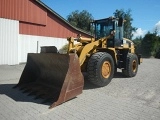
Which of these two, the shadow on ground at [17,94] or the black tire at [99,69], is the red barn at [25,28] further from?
the black tire at [99,69]

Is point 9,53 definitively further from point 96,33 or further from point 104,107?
point 104,107

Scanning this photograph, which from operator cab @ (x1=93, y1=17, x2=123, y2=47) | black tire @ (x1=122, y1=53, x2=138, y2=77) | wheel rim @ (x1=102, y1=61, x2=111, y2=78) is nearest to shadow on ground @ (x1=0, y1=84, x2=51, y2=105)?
wheel rim @ (x1=102, y1=61, x2=111, y2=78)

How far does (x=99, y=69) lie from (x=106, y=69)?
64 cm

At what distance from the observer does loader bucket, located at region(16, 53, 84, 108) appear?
5.73 meters

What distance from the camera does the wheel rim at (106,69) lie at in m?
7.52

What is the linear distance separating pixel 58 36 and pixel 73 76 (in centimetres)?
1262

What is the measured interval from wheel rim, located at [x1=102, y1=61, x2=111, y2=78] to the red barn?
8569mm

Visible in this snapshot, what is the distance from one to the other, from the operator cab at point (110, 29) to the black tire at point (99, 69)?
4.56 ft

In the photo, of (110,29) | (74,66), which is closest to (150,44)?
(110,29)

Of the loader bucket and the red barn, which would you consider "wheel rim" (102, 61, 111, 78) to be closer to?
the loader bucket

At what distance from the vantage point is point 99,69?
7.12 m

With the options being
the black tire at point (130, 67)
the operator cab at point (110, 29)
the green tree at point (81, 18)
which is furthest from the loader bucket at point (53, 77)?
the green tree at point (81, 18)

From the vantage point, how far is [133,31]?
47750 millimetres

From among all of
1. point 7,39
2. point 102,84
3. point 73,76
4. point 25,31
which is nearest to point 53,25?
point 25,31
